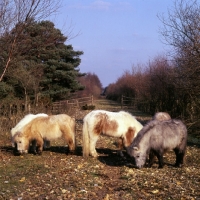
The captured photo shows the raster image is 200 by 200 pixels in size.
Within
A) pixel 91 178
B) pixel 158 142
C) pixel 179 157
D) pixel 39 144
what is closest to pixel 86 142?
pixel 39 144

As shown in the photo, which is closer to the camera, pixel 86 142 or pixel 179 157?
pixel 179 157

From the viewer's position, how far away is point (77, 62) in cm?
3662

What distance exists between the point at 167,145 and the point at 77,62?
27.9 m

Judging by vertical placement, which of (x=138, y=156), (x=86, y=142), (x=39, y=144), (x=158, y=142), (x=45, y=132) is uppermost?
(x=45, y=132)

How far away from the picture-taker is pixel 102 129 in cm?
1095

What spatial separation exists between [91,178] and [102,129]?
9.54ft

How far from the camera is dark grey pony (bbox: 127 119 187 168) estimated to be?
933cm

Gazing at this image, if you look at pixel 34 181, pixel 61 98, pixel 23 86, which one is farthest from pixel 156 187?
pixel 61 98

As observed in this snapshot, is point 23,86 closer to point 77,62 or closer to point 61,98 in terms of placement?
point 61,98

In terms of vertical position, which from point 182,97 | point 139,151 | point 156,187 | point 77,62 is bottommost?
point 156,187

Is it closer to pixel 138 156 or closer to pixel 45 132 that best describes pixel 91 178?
pixel 138 156

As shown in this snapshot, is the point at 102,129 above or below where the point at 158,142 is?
above

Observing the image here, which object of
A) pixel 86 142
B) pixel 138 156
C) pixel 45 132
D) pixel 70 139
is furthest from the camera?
pixel 45 132

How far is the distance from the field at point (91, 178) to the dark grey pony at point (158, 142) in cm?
34
